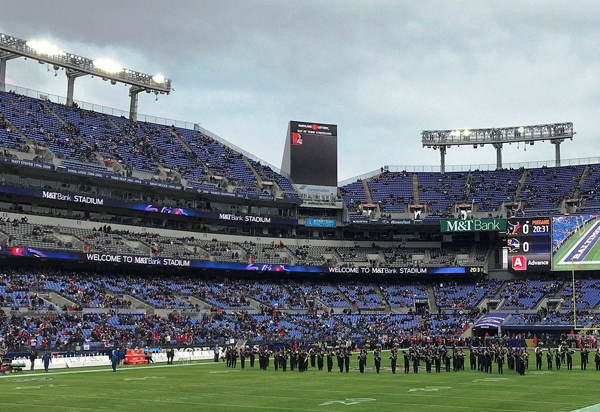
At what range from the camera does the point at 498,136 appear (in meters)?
83.0

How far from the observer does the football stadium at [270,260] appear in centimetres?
3903

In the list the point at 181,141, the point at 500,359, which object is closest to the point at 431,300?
the point at 181,141

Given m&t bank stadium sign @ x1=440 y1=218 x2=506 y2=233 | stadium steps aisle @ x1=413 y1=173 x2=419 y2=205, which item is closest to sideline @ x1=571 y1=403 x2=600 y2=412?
m&t bank stadium sign @ x1=440 y1=218 x2=506 y2=233

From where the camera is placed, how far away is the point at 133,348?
151 ft

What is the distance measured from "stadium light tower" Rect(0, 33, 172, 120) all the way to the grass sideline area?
38706mm

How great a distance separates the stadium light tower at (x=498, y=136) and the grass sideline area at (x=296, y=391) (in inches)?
→ 1853

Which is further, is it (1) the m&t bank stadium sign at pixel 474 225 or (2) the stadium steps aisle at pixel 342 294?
(1) the m&t bank stadium sign at pixel 474 225

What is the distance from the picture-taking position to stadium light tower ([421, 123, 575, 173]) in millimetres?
80762

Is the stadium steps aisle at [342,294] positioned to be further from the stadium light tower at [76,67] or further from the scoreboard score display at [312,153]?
the stadium light tower at [76,67]

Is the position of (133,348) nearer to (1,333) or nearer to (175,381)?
(1,333)

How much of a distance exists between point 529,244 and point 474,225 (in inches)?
261

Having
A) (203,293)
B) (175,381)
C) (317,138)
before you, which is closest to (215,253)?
(203,293)

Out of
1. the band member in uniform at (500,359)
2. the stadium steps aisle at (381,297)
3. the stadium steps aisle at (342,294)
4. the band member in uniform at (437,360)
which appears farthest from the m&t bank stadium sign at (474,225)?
the band member in uniform at (437,360)

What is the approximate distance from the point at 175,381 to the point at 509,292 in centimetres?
4428
